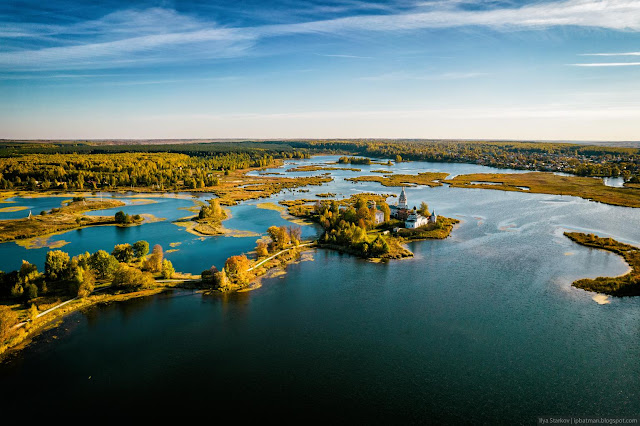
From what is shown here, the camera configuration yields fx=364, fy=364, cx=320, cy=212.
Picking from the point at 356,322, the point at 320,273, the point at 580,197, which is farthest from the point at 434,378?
the point at 580,197

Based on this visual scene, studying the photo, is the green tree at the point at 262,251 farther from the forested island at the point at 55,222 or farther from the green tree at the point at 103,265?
the forested island at the point at 55,222

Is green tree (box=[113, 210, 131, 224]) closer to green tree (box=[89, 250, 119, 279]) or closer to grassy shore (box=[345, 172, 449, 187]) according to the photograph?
green tree (box=[89, 250, 119, 279])

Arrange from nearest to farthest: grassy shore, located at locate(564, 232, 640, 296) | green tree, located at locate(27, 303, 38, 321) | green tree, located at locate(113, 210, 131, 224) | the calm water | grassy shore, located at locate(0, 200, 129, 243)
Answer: the calm water < green tree, located at locate(27, 303, 38, 321) < grassy shore, located at locate(564, 232, 640, 296) < grassy shore, located at locate(0, 200, 129, 243) < green tree, located at locate(113, 210, 131, 224)

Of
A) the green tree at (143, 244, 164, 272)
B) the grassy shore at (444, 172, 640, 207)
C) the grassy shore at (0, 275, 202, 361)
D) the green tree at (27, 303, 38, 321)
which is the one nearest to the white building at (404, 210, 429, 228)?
the grassy shore at (0, 275, 202, 361)

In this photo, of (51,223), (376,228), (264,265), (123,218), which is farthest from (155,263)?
(51,223)

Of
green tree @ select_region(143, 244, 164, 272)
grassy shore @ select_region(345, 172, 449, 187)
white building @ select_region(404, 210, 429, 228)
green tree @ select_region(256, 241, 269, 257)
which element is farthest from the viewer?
grassy shore @ select_region(345, 172, 449, 187)

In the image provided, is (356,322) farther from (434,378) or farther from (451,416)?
(451,416)
